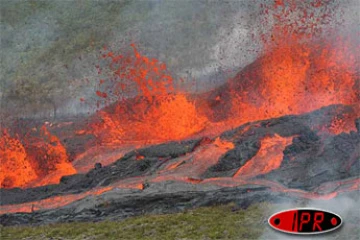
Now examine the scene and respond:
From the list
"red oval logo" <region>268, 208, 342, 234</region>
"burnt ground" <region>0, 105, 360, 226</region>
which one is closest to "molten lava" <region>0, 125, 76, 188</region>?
"burnt ground" <region>0, 105, 360, 226</region>

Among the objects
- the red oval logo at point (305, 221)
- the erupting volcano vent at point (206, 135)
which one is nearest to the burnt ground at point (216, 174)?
the erupting volcano vent at point (206, 135)

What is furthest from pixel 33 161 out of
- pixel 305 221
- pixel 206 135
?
pixel 305 221

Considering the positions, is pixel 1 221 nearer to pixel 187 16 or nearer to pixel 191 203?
pixel 191 203

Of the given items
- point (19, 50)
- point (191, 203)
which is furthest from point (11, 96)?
point (191, 203)

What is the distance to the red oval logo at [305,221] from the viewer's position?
9.30 metres

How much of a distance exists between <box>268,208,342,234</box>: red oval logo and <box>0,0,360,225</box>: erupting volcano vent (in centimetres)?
91

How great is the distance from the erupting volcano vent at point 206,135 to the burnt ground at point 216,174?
2cm

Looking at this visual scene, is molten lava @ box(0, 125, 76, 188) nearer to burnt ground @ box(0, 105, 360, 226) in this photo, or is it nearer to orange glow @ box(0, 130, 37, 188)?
orange glow @ box(0, 130, 37, 188)

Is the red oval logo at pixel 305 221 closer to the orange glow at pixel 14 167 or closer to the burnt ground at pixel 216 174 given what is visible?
the burnt ground at pixel 216 174

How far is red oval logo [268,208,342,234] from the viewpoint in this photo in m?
9.30

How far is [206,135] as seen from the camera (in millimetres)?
11852

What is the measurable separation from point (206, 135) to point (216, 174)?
101 cm

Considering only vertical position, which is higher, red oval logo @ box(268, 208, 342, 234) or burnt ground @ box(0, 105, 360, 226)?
burnt ground @ box(0, 105, 360, 226)

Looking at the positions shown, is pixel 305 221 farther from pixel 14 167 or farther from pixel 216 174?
pixel 14 167
